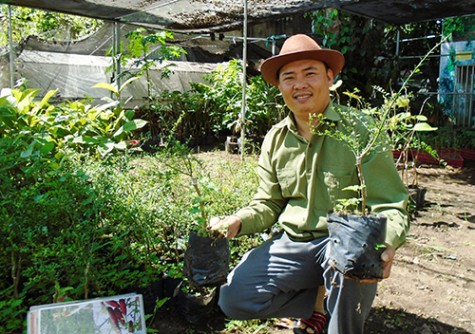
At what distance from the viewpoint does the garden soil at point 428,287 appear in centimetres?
225

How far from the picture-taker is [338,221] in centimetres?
158

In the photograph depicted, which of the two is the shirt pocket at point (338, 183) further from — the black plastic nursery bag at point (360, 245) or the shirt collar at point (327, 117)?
the black plastic nursery bag at point (360, 245)

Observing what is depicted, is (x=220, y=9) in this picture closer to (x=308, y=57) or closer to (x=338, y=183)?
(x=308, y=57)

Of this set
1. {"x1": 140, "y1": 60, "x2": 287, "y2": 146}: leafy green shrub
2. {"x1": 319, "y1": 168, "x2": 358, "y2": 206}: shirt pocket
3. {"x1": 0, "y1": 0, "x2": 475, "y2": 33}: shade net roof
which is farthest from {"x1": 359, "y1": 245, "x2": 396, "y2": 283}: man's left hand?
{"x1": 140, "y1": 60, "x2": 287, "y2": 146}: leafy green shrub

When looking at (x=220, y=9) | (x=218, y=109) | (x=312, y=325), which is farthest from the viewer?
(x=218, y=109)

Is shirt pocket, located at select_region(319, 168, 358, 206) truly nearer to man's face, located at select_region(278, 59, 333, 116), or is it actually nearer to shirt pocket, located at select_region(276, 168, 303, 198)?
shirt pocket, located at select_region(276, 168, 303, 198)

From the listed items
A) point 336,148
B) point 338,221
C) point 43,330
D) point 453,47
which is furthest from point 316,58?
point 453,47

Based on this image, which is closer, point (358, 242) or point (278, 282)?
point (358, 242)

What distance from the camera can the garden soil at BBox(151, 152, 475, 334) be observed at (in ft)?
7.39

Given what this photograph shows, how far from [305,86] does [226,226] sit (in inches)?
28.1

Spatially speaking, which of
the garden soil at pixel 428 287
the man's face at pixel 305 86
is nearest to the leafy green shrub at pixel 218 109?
the garden soil at pixel 428 287

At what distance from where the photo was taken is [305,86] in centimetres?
195

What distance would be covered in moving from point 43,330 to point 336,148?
4.46ft

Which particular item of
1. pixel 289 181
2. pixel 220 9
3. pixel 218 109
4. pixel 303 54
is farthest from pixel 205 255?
pixel 218 109
